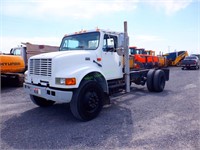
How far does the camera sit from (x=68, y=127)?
14.1 feet

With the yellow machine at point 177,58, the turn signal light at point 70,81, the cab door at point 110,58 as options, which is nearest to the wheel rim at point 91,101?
the turn signal light at point 70,81

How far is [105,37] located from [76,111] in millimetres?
2455

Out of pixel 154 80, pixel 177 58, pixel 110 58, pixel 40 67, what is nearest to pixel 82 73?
pixel 40 67

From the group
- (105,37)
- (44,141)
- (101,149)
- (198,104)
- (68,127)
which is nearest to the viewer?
(101,149)

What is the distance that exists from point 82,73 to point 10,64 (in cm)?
638

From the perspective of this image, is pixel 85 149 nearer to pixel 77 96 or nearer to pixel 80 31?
pixel 77 96

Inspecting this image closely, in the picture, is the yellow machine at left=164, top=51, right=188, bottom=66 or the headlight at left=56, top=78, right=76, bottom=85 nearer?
the headlight at left=56, top=78, right=76, bottom=85

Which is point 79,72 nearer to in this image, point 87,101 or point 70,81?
point 70,81

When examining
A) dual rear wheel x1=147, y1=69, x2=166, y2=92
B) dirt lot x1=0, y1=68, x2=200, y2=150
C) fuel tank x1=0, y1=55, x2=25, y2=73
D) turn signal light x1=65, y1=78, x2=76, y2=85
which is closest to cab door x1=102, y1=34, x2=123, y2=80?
dirt lot x1=0, y1=68, x2=200, y2=150

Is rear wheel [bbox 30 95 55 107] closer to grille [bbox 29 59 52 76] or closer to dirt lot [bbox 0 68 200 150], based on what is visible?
dirt lot [bbox 0 68 200 150]

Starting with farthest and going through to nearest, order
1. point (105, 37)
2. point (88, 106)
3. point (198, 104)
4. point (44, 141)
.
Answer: point (198, 104) < point (105, 37) < point (88, 106) < point (44, 141)

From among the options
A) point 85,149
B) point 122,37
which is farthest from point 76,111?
point 122,37

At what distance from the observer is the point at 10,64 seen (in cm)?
921

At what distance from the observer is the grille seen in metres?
4.45
